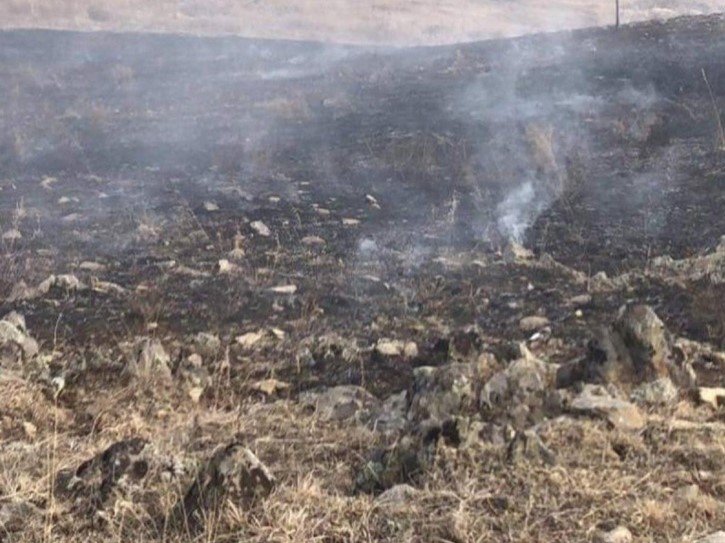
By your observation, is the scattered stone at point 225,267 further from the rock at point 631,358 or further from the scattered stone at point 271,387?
the rock at point 631,358

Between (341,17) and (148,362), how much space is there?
2025 centimetres

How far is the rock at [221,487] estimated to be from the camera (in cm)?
225

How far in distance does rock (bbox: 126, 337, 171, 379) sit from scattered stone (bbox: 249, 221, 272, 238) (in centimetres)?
249

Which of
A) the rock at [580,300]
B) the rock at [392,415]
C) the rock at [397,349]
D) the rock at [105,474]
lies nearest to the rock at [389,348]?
the rock at [397,349]

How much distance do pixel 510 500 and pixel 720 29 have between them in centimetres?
1201

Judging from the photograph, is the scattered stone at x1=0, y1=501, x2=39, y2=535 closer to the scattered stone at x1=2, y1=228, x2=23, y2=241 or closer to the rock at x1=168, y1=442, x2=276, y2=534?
the rock at x1=168, y1=442, x2=276, y2=534

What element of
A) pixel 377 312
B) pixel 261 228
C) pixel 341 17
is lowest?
pixel 377 312

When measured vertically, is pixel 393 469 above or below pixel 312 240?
above

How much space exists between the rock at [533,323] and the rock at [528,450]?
69.8 inches

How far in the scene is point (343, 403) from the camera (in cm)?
→ 337

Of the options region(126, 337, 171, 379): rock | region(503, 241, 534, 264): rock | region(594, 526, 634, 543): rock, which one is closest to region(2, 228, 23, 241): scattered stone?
region(126, 337, 171, 379): rock

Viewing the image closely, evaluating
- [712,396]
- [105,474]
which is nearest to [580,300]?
[712,396]

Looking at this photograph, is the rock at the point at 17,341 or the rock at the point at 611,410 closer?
the rock at the point at 611,410

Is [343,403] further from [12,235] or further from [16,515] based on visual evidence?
[12,235]
